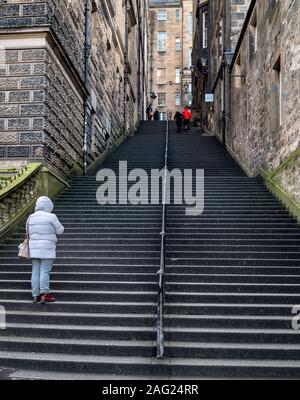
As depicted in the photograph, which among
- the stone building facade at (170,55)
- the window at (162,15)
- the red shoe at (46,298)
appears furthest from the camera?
the window at (162,15)

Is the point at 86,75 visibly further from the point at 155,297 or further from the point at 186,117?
the point at 186,117

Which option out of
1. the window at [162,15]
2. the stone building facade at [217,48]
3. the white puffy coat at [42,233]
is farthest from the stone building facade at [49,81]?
the window at [162,15]

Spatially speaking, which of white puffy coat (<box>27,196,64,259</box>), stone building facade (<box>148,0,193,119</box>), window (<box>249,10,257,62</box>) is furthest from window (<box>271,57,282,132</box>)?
stone building facade (<box>148,0,193,119</box>)

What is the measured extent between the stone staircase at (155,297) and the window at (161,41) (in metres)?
50.1

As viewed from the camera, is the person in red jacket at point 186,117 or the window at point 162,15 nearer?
the person in red jacket at point 186,117

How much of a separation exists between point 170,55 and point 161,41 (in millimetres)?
2148

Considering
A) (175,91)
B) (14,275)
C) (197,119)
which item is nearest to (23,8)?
(14,275)

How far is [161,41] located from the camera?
5953 centimetres

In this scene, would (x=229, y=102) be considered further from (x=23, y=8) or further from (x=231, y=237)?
(x=231, y=237)

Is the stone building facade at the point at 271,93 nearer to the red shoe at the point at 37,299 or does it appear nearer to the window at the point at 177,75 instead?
Answer: the red shoe at the point at 37,299

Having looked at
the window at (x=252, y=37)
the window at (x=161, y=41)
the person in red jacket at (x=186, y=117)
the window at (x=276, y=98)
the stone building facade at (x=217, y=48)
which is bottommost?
the window at (x=276, y=98)

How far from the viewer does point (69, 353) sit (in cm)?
608

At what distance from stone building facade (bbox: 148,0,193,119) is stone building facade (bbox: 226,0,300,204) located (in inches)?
1529

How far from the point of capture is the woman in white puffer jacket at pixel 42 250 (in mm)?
7016
